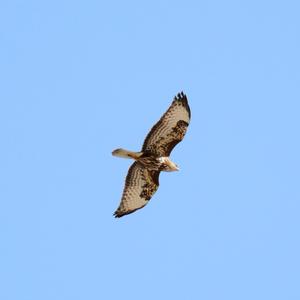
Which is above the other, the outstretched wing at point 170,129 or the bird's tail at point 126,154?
the outstretched wing at point 170,129

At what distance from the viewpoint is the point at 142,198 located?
870 inches

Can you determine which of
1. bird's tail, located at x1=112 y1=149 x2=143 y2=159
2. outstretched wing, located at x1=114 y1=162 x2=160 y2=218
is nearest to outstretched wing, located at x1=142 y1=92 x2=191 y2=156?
bird's tail, located at x1=112 y1=149 x2=143 y2=159

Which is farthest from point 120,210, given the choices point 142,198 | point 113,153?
point 113,153

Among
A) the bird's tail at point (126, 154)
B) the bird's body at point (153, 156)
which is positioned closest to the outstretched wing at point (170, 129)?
the bird's body at point (153, 156)

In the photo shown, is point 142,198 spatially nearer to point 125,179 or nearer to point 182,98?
point 125,179

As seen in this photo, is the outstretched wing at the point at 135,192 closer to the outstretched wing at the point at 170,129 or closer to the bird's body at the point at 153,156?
the bird's body at the point at 153,156

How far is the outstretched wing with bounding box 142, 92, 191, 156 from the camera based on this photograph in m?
20.8

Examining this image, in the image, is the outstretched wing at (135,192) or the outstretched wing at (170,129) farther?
the outstretched wing at (135,192)

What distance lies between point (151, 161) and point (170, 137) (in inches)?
27.1

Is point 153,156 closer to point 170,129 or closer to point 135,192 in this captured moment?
point 170,129

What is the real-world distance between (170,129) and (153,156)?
0.73 meters

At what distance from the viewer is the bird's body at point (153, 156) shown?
68.4ft

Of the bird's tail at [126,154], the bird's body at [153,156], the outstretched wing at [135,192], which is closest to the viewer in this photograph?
the bird's tail at [126,154]

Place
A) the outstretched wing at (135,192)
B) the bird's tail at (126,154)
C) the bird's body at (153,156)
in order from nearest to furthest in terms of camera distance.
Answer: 1. the bird's tail at (126,154)
2. the bird's body at (153,156)
3. the outstretched wing at (135,192)
